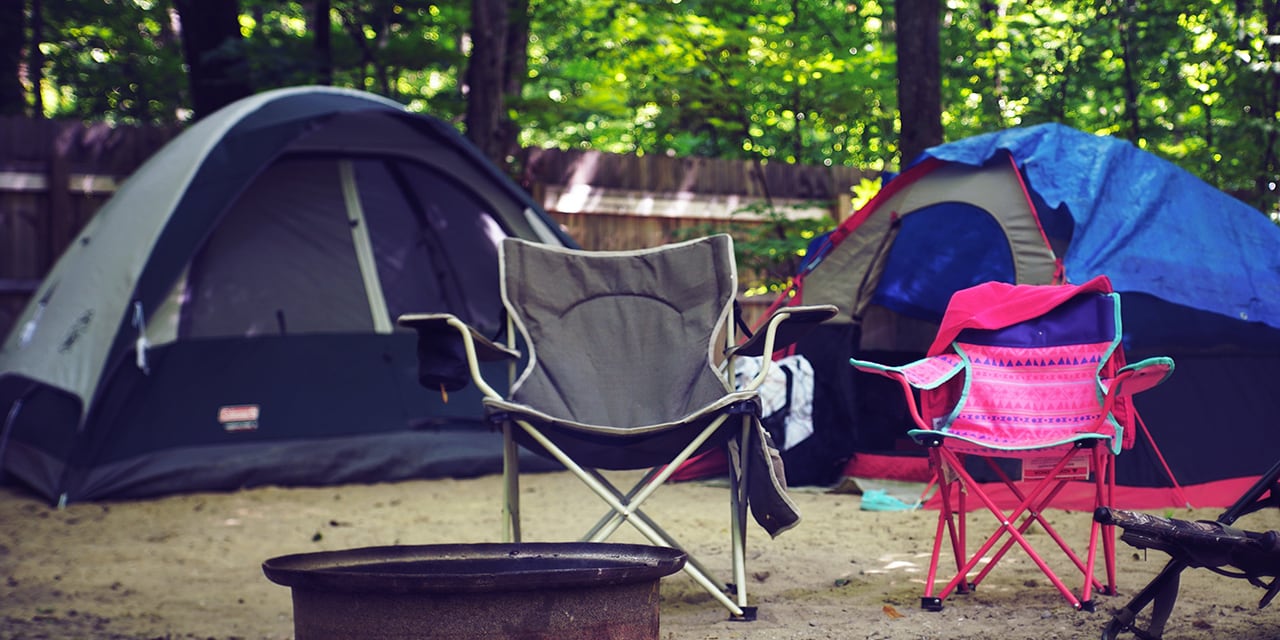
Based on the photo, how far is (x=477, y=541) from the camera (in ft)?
11.9

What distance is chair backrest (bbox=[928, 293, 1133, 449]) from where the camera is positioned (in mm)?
2752

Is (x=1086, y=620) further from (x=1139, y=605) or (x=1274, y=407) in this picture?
(x=1274, y=407)

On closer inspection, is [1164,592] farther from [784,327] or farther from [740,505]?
[784,327]

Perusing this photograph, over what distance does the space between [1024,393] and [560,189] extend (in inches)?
172

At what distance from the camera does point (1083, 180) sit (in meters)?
4.12

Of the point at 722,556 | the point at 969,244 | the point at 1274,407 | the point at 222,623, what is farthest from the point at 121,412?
the point at 1274,407

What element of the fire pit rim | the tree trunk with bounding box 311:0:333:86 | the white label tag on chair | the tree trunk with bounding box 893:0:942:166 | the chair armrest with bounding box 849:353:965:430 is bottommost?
the white label tag on chair

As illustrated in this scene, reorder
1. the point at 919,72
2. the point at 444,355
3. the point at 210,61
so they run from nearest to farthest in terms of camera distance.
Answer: the point at 444,355 → the point at 919,72 → the point at 210,61

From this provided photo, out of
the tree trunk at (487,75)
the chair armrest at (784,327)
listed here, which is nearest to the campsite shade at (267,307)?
the tree trunk at (487,75)

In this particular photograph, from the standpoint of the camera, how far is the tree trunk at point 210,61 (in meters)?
Result: 6.84

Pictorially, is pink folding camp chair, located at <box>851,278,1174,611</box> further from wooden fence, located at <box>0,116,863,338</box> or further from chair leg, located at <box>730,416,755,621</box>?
wooden fence, located at <box>0,116,863,338</box>

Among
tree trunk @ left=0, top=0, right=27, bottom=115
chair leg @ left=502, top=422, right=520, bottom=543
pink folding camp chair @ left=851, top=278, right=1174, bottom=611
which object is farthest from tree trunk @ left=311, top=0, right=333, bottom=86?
pink folding camp chair @ left=851, top=278, right=1174, bottom=611

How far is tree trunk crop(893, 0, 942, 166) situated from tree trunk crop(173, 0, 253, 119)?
3.81 m

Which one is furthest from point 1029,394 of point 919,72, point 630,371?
point 919,72
